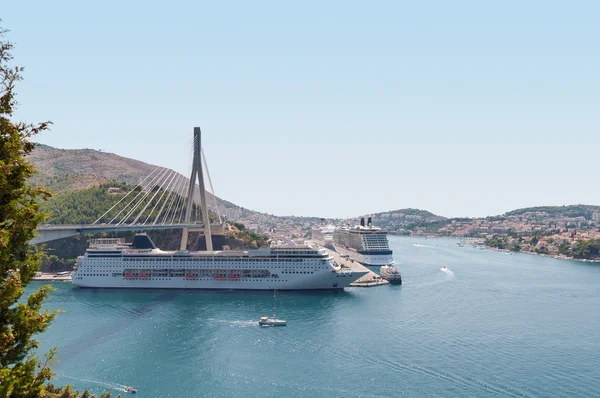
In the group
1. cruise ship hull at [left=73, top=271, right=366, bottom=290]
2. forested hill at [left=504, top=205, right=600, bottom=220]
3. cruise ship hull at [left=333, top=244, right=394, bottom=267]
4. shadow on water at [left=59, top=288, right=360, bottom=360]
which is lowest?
shadow on water at [left=59, top=288, right=360, bottom=360]

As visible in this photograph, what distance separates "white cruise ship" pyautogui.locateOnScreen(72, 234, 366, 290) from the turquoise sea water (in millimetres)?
1397

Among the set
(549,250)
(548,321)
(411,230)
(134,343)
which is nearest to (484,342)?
(548,321)

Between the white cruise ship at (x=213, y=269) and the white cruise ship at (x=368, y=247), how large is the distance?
19916 mm

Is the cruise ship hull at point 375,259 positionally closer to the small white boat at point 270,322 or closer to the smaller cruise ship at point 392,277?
the smaller cruise ship at point 392,277

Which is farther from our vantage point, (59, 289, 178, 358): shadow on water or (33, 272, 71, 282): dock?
(33, 272, 71, 282): dock

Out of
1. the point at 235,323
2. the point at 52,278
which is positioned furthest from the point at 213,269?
the point at 52,278

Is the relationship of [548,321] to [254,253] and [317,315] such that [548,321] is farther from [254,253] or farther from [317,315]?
[254,253]

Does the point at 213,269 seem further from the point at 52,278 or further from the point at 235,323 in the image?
the point at 52,278

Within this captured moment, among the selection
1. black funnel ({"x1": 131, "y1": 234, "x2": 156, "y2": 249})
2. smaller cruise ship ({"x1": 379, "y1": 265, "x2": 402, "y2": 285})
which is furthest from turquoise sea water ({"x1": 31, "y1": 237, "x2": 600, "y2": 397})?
black funnel ({"x1": 131, "y1": 234, "x2": 156, "y2": 249})

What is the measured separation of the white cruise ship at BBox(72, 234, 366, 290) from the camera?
144 ft

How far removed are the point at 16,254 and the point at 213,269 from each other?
1575 inches

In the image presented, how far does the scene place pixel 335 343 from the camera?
1109 inches

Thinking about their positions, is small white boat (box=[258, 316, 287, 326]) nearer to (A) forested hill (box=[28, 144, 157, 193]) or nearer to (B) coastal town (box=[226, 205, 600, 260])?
(B) coastal town (box=[226, 205, 600, 260])

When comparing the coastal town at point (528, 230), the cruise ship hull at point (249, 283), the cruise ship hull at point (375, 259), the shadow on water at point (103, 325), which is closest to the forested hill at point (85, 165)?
the coastal town at point (528, 230)
